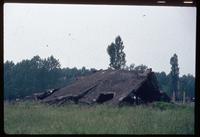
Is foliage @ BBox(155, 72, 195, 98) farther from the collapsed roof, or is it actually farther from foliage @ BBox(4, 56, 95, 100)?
foliage @ BBox(4, 56, 95, 100)

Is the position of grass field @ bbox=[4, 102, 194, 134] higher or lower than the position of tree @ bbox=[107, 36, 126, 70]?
lower

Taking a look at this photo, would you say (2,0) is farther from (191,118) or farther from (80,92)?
(191,118)

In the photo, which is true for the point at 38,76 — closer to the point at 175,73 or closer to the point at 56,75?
the point at 56,75

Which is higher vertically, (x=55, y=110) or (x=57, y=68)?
(x=57, y=68)

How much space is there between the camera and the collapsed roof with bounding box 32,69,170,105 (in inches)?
130

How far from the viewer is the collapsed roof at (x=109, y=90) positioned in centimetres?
330

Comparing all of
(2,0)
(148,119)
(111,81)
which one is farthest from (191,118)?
(2,0)

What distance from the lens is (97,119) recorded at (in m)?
3.32

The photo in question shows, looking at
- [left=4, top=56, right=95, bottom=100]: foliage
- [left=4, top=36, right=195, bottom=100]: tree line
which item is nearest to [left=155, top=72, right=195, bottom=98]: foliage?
[left=4, top=36, right=195, bottom=100]: tree line

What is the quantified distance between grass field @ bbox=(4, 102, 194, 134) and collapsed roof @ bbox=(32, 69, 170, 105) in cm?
7

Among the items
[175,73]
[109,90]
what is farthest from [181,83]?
[109,90]

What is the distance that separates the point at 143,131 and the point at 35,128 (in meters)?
0.87

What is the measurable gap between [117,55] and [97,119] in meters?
0.57

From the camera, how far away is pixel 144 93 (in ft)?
11.3
